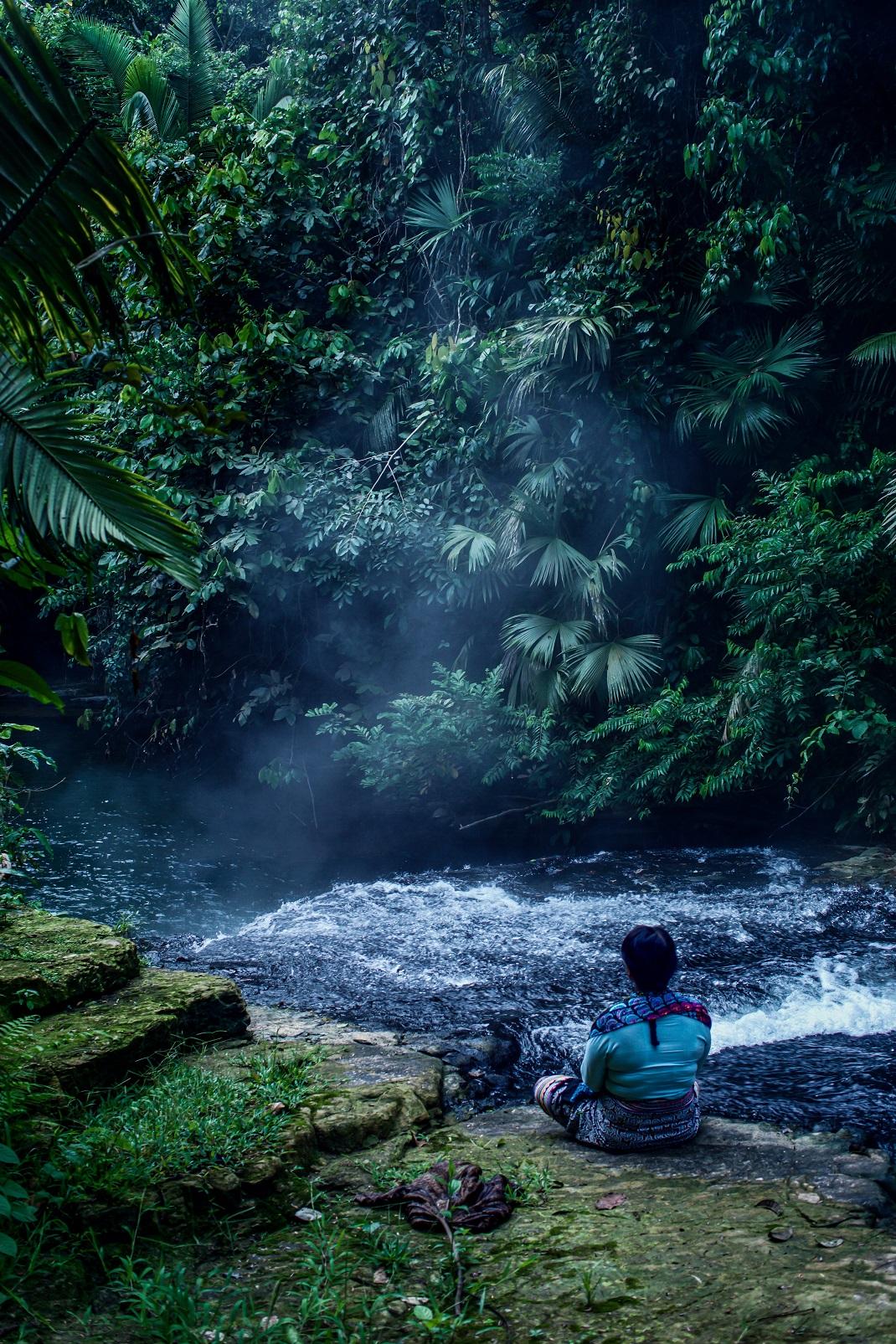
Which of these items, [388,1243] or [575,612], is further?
[575,612]

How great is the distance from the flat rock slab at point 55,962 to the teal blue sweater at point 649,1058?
2225 mm

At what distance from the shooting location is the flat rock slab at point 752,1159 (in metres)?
3.29

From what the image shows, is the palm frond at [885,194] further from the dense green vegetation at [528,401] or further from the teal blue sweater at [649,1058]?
the teal blue sweater at [649,1058]

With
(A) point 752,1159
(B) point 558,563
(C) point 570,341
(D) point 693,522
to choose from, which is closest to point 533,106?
(C) point 570,341

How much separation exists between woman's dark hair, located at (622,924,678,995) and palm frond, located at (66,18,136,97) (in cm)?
1292

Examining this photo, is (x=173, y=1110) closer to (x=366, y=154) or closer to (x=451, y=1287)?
(x=451, y=1287)

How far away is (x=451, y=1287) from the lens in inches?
104

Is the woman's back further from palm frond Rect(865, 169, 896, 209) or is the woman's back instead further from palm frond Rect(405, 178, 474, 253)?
palm frond Rect(405, 178, 474, 253)

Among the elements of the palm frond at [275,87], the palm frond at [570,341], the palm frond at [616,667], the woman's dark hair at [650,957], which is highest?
the palm frond at [275,87]

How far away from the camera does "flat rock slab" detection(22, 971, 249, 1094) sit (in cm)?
377

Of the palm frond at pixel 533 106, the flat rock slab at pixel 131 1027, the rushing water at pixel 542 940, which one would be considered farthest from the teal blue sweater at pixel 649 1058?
the palm frond at pixel 533 106

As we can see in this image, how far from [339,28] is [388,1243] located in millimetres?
12723

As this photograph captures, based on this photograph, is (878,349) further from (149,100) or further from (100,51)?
(100,51)

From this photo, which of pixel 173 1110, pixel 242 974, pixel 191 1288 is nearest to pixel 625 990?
pixel 242 974
